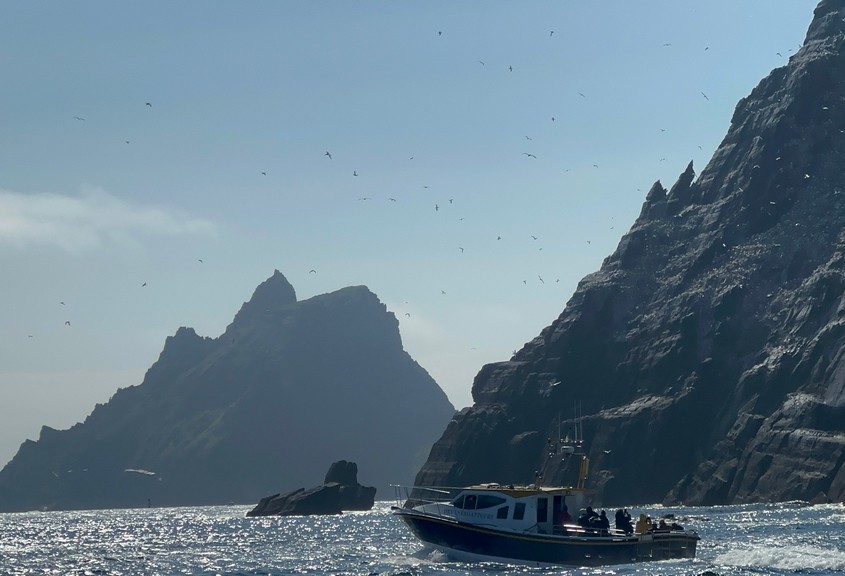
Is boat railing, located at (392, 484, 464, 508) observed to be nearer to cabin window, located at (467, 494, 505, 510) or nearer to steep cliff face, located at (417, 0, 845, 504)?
cabin window, located at (467, 494, 505, 510)

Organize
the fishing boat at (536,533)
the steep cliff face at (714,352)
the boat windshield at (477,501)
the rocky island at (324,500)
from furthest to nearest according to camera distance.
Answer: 1. the rocky island at (324,500)
2. the steep cliff face at (714,352)
3. the boat windshield at (477,501)
4. the fishing boat at (536,533)

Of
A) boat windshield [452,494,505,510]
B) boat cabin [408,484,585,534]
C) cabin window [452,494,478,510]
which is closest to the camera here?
boat cabin [408,484,585,534]

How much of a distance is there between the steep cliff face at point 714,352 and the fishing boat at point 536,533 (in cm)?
6910

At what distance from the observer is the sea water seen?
63188 millimetres

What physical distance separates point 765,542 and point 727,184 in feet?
408

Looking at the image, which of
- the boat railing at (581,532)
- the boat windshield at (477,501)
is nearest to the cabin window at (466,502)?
the boat windshield at (477,501)

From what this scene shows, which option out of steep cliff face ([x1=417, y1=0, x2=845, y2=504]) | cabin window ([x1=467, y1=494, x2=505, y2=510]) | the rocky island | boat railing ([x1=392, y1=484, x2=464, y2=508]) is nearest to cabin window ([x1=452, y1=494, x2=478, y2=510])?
cabin window ([x1=467, y1=494, x2=505, y2=510])

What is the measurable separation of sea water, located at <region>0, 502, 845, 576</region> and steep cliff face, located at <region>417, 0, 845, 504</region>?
98.0 ft

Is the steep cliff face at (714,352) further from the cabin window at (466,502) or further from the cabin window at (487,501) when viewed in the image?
the cabin window at (487,501)

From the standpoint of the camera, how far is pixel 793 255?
172 m

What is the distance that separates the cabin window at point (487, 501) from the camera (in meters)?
68.0

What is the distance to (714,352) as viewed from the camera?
16712 cm

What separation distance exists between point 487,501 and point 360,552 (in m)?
12.8

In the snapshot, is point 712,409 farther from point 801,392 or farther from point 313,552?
point 313,552
